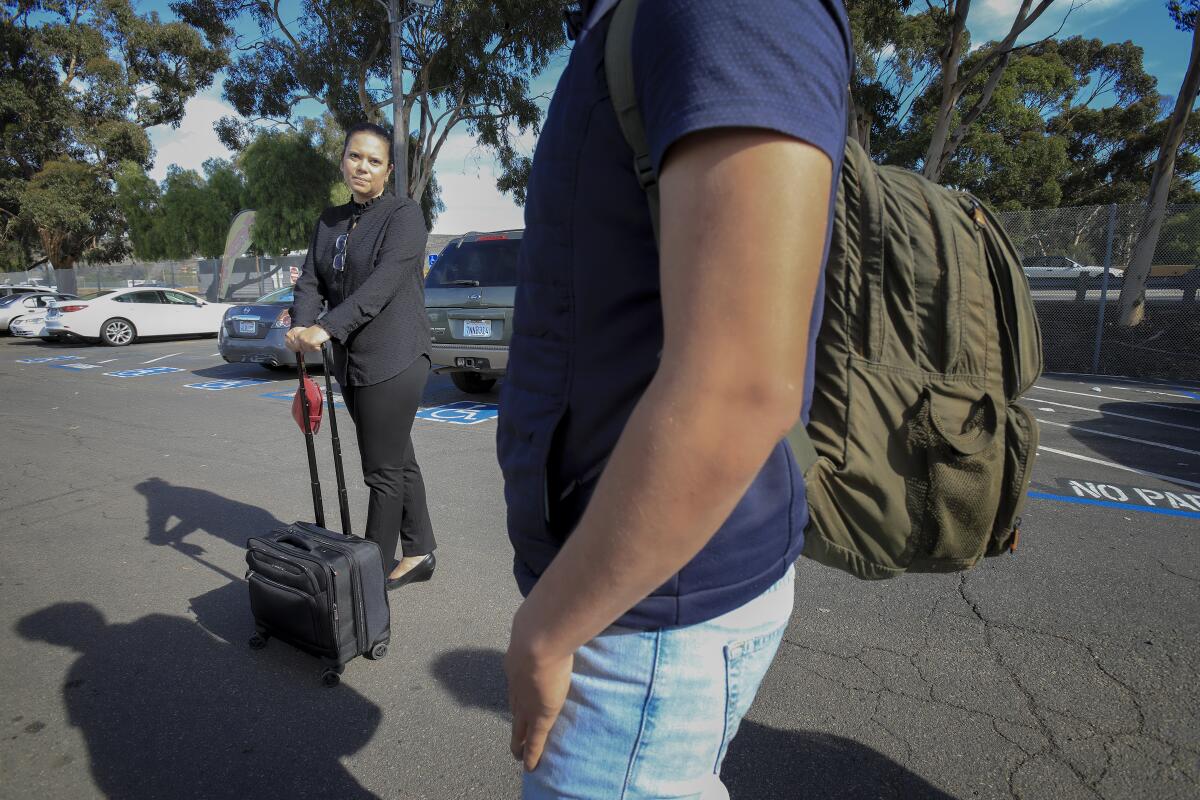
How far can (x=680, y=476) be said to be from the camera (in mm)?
654

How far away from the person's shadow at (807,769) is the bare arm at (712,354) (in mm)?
1901

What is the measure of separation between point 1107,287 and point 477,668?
1314 cm

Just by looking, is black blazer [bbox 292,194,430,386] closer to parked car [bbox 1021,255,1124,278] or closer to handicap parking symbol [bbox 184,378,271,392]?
handicap parking symbol [bbox 184,378,271,392]

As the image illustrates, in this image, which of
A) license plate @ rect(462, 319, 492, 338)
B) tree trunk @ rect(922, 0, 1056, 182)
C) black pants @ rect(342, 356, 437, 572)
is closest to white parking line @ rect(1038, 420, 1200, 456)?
license plate @ rect(462, 319, 492, 338)

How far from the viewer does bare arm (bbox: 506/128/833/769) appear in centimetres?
62

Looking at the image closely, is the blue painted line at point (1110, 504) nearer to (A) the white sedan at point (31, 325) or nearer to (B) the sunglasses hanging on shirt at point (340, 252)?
(B) the sunglasses hanging on shirt at point (340, 252)

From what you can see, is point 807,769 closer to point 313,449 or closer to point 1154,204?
point 313,449

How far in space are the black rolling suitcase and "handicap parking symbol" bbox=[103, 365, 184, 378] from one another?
33.8 ft

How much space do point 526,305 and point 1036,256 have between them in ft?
49.5

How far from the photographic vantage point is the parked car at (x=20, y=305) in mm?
18859

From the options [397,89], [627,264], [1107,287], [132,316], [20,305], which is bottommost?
[132,316]

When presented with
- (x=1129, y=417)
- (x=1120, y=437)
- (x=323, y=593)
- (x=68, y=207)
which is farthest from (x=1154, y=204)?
(x=68, y=207)

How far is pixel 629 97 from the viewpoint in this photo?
0.72m

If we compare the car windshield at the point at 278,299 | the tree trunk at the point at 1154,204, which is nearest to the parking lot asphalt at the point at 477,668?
the car windshield at the point at 278,299
